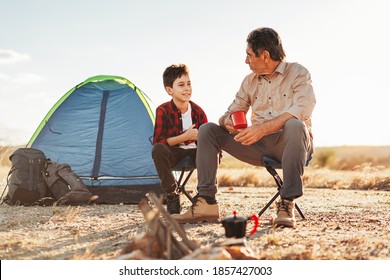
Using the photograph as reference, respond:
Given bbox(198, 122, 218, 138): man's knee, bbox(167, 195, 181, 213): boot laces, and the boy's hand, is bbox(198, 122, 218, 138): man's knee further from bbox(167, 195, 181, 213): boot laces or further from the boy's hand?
bbox(167, 195, 181, 213): boot laces

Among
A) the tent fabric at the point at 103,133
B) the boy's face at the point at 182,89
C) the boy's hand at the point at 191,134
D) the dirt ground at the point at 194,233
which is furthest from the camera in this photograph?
the tent fabric at the point at 103,133

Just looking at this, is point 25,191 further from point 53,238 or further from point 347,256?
point 347,256

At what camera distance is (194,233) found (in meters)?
3.55

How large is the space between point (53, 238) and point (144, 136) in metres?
3.00

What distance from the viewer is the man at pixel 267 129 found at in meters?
3.70

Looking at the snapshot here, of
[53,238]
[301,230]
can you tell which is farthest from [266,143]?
[53,238]

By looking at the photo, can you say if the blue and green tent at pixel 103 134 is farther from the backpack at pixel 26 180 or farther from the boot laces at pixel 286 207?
the boot laces at pixel 286 207

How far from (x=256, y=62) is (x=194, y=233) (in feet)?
4.47

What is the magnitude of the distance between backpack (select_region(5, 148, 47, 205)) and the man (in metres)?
2.10

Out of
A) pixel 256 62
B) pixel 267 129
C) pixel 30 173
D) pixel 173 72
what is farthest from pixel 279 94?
pixel 30 173

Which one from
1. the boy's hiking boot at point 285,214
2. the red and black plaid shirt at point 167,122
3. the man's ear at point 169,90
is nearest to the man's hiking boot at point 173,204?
→ the red and black plaid shirt at point 167,122

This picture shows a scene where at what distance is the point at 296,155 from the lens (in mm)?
3662

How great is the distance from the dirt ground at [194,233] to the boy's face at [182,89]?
3.52 feet

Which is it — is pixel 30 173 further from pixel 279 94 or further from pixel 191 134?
pixel 279 94
